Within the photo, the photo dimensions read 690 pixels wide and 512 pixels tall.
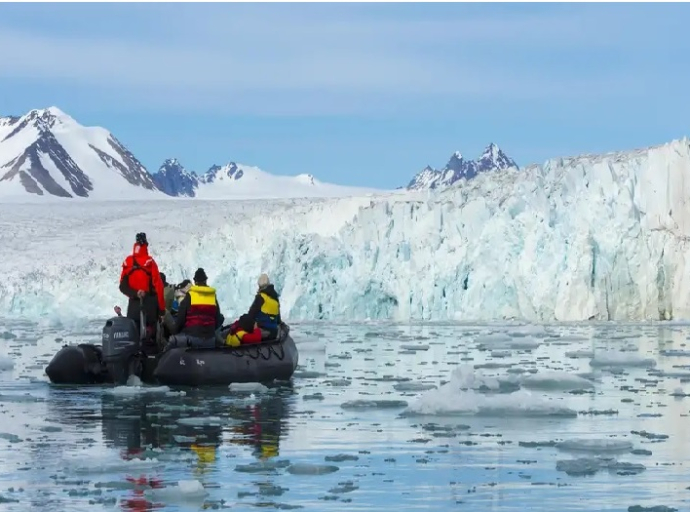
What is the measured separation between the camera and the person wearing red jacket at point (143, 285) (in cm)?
1342

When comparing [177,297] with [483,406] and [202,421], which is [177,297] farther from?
[483,406]

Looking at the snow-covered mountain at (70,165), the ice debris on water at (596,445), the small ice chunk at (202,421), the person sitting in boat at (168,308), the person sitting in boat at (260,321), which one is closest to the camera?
the ice debris on water at (596,445)

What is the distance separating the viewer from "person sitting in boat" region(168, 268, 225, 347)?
13633 mm

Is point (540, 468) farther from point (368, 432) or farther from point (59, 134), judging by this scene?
point (59, 134)

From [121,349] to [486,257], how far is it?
773 inches

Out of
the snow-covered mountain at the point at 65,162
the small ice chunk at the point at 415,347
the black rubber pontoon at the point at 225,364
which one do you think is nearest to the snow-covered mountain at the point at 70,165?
the snow-covered mountain at the point at 65,162

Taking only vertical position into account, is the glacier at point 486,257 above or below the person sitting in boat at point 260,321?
above

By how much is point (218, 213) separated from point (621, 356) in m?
43.4

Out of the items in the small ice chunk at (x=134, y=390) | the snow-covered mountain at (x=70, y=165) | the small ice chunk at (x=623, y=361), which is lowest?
the small ice chunk at (x=134, y=390)

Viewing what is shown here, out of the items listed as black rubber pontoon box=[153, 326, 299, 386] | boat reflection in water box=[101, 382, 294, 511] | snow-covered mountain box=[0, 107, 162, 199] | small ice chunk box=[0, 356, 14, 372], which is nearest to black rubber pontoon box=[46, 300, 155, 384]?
black rubber pontoon box=[153, 326, 299, 386]

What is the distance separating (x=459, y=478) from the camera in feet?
25.4

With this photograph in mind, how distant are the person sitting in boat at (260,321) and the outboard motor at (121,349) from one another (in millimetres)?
1135

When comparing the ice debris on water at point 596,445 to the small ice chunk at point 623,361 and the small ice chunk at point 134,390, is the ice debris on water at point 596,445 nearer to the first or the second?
the small ice chunk at point 134,390

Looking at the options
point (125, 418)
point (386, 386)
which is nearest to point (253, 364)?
point (386, 386)
